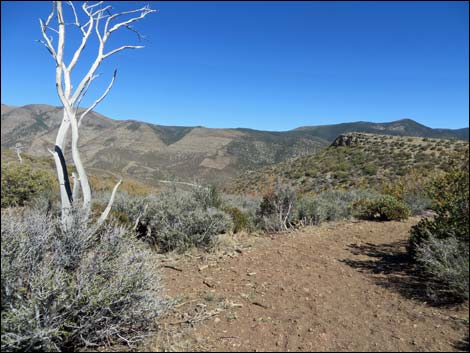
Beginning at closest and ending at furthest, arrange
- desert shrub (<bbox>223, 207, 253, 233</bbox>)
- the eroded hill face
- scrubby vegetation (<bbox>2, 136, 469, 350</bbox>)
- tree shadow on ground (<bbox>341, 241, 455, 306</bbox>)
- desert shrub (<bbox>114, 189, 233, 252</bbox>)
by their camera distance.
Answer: scrubby vegetation (<bbox>2, 136, 469, 350</bbox>), tree shadow on ground (<bbox>341, 241, 455, 306</bbox>), desert shrub (<bbox>114, 189, 233, 252</bbox>), desert shrub (<bbox>223, 207, 253, 233</bbox>), the eroded hill face

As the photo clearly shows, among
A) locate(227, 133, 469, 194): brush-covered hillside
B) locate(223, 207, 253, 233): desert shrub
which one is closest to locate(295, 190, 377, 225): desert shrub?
locate(223, 207, 253, 233): desert shrub

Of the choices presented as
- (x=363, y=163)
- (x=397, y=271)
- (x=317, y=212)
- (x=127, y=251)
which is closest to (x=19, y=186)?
(x=317, y=212)

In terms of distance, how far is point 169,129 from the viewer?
92.8 meters

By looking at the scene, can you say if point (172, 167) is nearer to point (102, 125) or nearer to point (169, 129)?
point (169, 129)

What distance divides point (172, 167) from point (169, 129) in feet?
123

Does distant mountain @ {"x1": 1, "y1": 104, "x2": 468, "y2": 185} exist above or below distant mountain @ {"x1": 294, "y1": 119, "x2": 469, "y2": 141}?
below

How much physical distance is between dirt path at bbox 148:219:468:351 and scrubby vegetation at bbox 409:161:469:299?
318 millimetres

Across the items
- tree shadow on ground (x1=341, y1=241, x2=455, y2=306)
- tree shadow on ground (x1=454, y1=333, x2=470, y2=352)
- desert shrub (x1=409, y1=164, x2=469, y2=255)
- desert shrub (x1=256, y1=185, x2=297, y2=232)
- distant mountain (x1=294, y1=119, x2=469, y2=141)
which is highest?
distant mountain (x1=294, y1=119, x2=469, y2=141)

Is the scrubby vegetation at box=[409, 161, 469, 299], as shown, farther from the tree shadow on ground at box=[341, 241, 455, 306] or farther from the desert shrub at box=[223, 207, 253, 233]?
the desert shrub at box=[223, 207, 253, 233]

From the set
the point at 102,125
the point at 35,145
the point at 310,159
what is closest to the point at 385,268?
the point at 310,159

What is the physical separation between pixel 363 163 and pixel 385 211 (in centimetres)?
1976

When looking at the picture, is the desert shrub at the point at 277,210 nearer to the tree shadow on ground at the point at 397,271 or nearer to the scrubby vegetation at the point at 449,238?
the tree shadow on ground at the point at 397,271

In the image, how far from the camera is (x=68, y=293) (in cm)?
267

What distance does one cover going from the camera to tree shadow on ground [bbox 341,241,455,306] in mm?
4176
